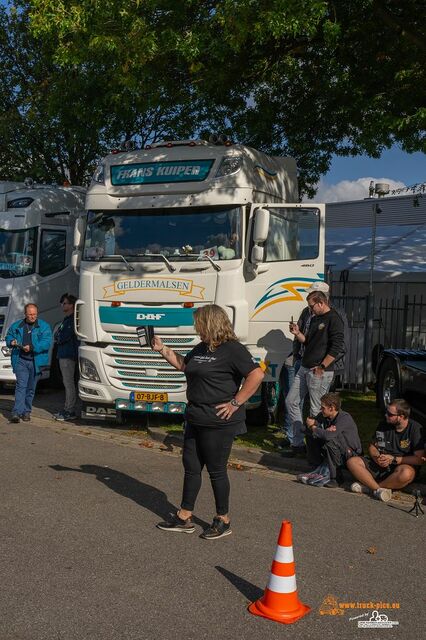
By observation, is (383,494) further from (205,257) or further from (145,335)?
(205,257)

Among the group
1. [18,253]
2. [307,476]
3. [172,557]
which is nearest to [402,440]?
[307,476]

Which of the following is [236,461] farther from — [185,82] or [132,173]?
[185,82]

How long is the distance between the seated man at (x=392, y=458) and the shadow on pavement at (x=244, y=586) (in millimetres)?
2615

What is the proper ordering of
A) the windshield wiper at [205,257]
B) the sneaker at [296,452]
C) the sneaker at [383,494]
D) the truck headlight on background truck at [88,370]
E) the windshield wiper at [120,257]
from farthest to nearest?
the truck headlight on background truck at [88,370] < the windshield wiper at [120,257] < the windshield wiper at [205,257] < the sneaker at [296,452] < the sneaker at [383,494]

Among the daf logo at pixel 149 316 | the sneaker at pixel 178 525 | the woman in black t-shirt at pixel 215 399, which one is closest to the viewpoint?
the woman in black t-shirt at pixel 215 399

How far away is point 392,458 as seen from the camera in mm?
7711

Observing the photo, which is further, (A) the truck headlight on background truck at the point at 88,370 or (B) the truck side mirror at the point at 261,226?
(A) the truck headlight on background truck at the point at 88,370

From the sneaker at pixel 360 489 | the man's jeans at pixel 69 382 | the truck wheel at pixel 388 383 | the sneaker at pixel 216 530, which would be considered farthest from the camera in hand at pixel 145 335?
the truck wheel at pixel 388 383

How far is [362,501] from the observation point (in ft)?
24.8

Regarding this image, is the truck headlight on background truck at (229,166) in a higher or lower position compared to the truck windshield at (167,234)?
higher

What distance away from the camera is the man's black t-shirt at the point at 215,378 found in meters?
6.16

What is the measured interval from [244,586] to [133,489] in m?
2.76

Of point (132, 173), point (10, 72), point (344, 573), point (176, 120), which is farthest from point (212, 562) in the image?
point (10, 72)

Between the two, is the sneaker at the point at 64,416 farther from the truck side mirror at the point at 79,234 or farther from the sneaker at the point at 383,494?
the sneaker at the point at 383,494
